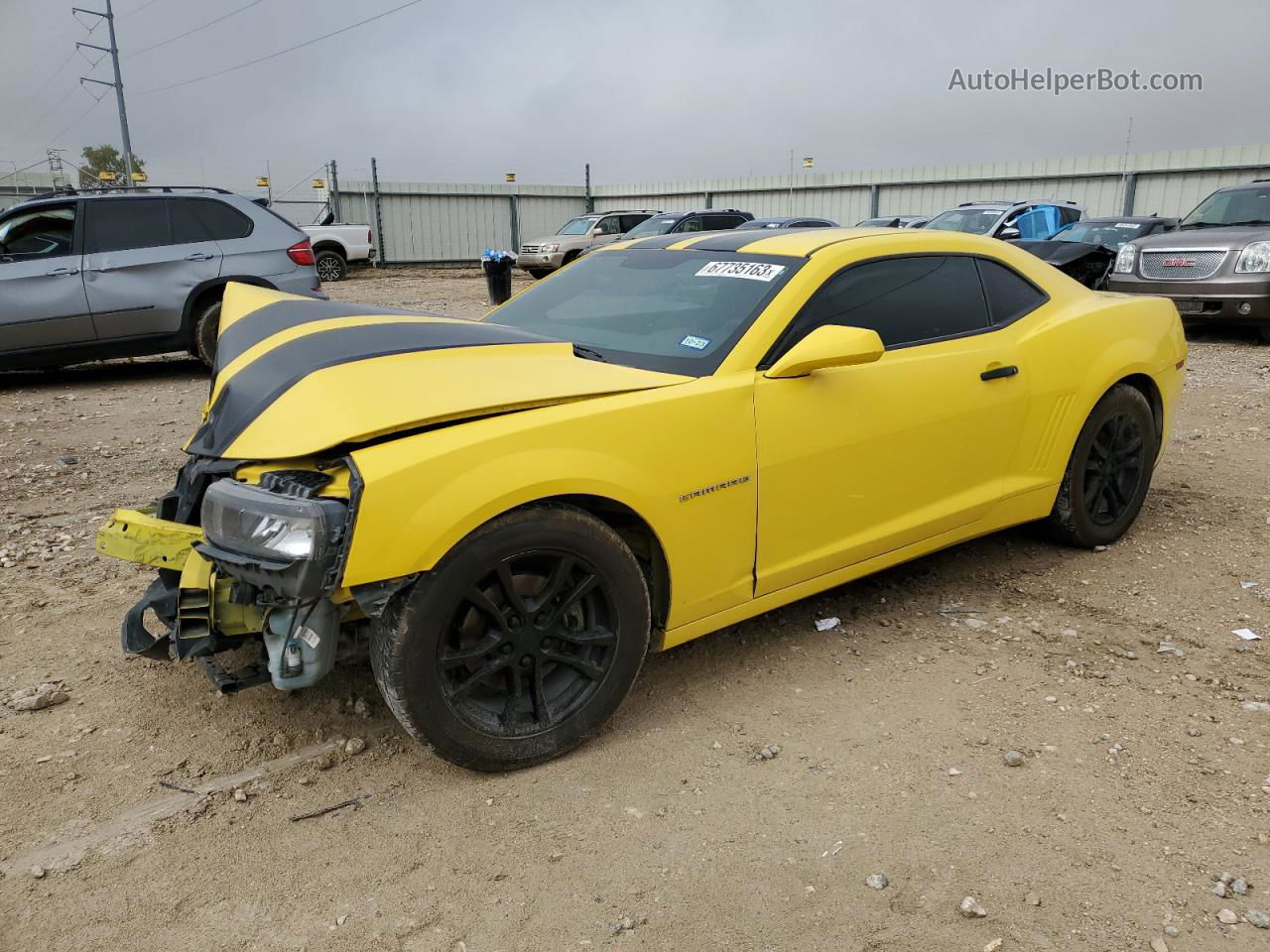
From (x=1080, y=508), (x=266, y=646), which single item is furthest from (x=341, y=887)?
(x=1080, y=508)

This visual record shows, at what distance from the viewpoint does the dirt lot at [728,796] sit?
84.7 inches

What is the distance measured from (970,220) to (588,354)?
42.9 ft

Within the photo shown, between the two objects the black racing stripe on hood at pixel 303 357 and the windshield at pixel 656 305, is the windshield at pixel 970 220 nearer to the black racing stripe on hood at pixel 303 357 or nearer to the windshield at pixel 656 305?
the windshield at pixel 656 305

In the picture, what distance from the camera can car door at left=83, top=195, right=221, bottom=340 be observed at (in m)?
8.17

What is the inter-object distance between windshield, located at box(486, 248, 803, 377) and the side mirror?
0.63 feet

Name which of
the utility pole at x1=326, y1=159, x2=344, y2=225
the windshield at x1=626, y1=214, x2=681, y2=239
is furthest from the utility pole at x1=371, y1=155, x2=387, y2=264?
the windshield at x1=626, y1=214, x2=681, y2=239

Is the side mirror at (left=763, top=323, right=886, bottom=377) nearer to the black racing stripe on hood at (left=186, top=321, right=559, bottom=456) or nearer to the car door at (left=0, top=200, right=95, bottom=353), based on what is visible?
the black racing stripe on hood at (left=186, top=321, right=559, bottom=456)

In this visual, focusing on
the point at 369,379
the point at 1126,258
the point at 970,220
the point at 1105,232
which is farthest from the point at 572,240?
the point at 369,379

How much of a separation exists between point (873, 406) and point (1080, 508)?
62.5 inches

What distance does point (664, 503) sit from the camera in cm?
274

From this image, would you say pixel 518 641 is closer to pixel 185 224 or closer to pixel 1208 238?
pixel 185 224

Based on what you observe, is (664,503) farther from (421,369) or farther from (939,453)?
(939,453)

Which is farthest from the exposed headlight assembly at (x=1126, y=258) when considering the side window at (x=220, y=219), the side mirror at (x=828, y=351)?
the side window at (x=220, y=219)

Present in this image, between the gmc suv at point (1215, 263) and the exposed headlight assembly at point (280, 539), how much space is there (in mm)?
10488
